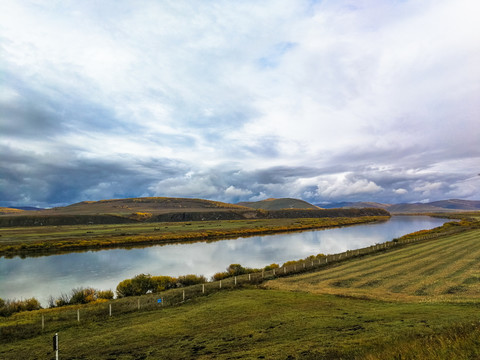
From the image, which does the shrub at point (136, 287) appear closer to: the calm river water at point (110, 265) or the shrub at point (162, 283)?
the shrub at point (162, 283)

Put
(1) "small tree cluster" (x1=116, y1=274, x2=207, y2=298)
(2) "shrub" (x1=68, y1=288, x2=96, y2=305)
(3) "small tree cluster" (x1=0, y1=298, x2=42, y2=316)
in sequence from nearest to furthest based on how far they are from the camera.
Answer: (3) "small tree cluster" (x1=0, y1=298, x2=42, y2=316) < (2) "shrub" (x1=68, y1=288, x2=96, y2=305) < (1) "small tree cluster" (x1=116, y1=274, x2=207, y2=298)

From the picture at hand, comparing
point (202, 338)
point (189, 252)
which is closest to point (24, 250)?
point (189, 252)

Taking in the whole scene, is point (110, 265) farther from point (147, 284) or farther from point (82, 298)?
point (82, 298)

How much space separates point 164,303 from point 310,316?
10.6 metres

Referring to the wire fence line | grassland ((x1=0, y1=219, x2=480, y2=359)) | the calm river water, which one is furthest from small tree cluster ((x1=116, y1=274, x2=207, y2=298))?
grassland ((x1=0, y1=219, x2=480, y2=359))

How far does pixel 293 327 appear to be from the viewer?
12.9 metres

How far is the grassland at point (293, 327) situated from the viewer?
9016mm

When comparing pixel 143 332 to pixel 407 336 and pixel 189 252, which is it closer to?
pixel 407 336

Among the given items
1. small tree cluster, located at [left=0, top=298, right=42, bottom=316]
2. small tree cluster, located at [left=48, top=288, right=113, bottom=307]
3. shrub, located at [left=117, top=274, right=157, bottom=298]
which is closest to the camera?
small tree cluster, located at [left=0, top=298, right=42, bottom=316]

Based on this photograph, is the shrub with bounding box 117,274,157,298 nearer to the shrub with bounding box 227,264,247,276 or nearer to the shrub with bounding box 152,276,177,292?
the shrub with bounding box 152,276,177,292

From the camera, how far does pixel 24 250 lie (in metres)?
58.4

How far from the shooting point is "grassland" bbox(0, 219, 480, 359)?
9016 mm

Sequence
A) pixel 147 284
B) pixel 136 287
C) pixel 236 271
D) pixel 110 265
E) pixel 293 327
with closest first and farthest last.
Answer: pixel 293 327, pixel 136 287, pixel 147 284, pixel 236 271, pixel 110 265

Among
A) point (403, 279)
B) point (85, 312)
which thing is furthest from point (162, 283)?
point (403, 279)
